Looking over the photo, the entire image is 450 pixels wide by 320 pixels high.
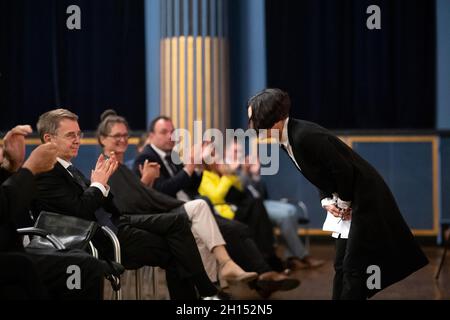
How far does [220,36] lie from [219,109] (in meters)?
0.65

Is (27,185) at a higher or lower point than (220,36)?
lower

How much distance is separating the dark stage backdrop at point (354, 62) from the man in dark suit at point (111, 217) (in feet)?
13.4

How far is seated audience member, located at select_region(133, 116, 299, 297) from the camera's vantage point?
5.59m

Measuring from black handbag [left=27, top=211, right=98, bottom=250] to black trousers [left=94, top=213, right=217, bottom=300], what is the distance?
2.53 feet

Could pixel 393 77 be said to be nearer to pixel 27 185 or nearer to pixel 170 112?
pixel 170 112

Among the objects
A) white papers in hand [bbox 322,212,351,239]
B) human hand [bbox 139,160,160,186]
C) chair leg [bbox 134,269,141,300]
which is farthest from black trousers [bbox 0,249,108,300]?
human hand [bbox 139,160,160,186]

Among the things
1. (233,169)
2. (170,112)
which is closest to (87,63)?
(170,112)

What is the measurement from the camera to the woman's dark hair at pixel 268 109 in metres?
3.78

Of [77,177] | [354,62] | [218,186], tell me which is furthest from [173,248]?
[354,62]

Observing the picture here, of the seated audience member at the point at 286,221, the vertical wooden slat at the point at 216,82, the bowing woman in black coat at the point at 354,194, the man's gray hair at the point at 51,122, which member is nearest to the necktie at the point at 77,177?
the man's gray hair at the point at 51,122

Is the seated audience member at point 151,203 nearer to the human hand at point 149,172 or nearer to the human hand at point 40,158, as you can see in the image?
the human hand at point 149,172

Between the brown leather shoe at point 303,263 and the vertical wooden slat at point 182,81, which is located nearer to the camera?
the brown leather shoe at point 303,263

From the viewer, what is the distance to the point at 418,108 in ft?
28.8

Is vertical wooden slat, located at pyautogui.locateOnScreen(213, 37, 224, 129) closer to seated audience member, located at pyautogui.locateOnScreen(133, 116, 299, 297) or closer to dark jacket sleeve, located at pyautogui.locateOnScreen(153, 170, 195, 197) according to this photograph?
seated audience member, located at pyautogui.locateOnScreen(133, 116, 299, 297)
